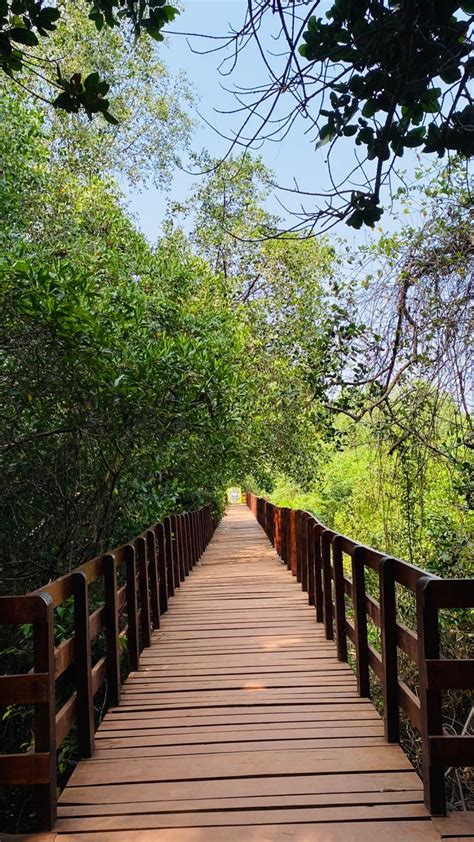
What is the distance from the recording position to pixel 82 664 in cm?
341

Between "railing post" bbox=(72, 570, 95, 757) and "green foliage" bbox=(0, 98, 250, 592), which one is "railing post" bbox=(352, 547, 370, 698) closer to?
"railing post" bbox=(72, 570, 95, 757)

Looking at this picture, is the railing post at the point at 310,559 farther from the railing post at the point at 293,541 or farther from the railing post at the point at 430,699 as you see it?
the railing post at the point at 430,699

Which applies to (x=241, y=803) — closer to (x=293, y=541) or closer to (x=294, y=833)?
(x=294, y=833)

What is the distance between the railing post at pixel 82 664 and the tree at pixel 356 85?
6.61 feet

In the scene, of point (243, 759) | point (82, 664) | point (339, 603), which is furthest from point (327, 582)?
point (82, 664)

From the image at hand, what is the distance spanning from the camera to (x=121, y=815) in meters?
2.72

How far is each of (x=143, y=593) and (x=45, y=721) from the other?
11.0ft

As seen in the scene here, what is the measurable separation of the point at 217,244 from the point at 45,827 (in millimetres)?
16995

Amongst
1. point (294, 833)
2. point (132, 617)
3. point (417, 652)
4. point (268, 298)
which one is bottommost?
point (294, 833)

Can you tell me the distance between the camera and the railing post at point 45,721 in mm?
2646

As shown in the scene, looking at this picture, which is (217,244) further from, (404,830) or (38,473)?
(404,830)

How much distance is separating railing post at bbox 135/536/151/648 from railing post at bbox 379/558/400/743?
9.67ft

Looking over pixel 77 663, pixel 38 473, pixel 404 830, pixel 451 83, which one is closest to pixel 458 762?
pixel 404 830

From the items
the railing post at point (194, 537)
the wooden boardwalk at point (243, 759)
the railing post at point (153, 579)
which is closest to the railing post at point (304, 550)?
the railing post at point (153, 579)
